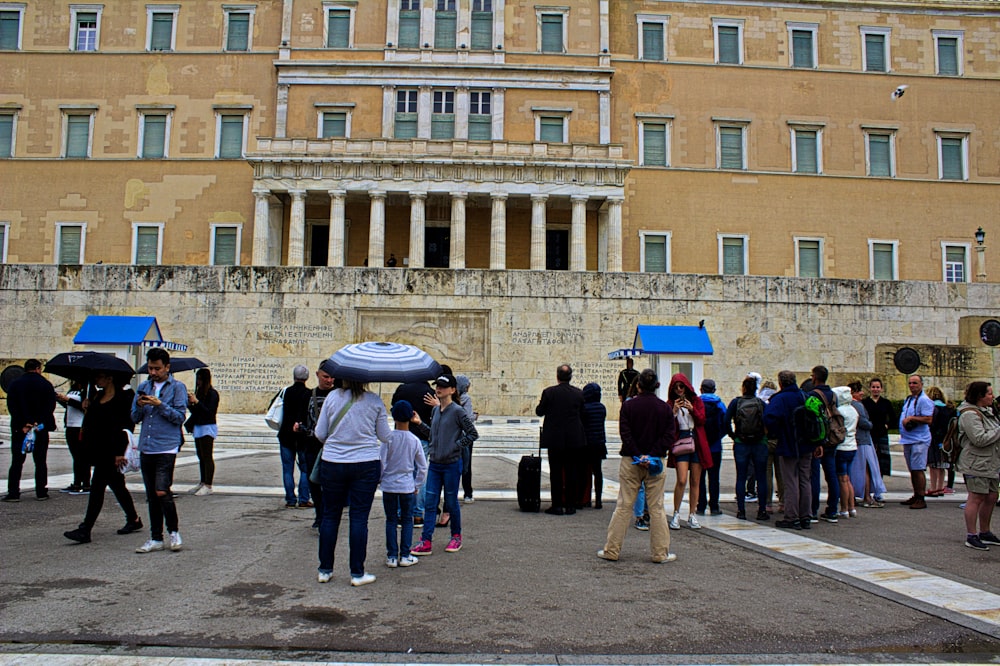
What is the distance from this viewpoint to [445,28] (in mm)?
40531

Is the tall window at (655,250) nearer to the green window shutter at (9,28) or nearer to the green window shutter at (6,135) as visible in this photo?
the green window shutter at (6,135)

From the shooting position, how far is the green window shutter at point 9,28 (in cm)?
4095

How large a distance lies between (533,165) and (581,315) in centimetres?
1298

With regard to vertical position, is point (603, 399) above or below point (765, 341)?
below

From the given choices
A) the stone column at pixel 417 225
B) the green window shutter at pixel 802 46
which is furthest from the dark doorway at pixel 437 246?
the green window shutter at pixel 802 46

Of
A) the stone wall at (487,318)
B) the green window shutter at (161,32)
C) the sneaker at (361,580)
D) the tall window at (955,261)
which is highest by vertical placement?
the green window shutter at (161,32)

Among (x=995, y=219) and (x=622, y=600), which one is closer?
(x=622, y=600)

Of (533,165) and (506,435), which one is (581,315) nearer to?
(506,435)

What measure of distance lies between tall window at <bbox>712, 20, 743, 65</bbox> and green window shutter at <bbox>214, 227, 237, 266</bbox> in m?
27.2

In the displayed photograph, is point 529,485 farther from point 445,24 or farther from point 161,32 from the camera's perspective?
point 161,32

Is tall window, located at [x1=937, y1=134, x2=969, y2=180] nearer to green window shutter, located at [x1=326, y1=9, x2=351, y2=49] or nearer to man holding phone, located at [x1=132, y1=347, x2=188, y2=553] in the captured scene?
green window shutter, located at [x1=326, y1=9, x2=351, y2=49]

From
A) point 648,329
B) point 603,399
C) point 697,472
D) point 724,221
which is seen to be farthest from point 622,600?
point 724,221

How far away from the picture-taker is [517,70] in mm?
39812

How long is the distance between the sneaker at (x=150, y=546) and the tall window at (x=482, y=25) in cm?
3686
